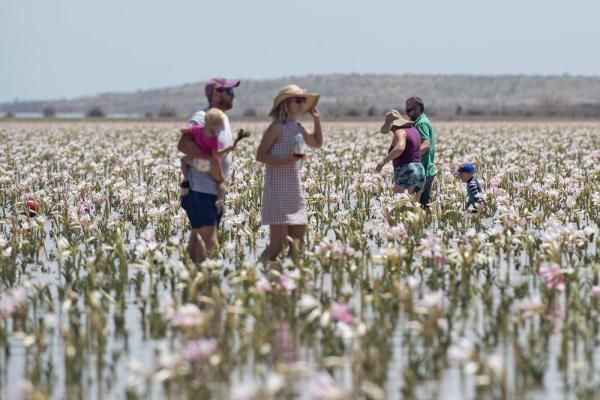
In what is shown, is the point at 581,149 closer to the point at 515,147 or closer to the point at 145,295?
the point at 515,147

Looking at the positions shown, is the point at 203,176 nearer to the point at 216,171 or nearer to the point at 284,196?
the point at 216,171

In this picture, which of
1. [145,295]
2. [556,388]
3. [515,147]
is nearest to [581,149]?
[515,147]

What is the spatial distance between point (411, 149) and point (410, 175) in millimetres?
298

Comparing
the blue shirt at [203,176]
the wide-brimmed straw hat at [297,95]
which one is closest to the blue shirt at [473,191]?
the wide-brimmed straw hat at [297,95]

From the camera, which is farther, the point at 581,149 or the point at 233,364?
the point at 581,149

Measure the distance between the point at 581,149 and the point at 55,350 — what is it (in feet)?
79.9

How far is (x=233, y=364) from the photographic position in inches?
238

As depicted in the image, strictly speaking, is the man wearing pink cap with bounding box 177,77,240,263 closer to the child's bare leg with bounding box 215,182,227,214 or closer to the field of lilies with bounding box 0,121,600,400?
the child's bare leg with bounding box 215,182,227,214

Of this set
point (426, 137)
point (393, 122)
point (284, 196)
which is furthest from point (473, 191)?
point (284, 196)

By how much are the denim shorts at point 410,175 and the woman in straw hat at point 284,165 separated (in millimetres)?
3091

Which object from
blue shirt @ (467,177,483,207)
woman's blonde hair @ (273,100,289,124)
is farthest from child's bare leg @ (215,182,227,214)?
blue shirt @ (467,177,483,207)

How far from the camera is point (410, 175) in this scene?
1223 cm

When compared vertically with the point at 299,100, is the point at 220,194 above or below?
below

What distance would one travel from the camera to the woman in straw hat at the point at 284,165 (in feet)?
29.7
